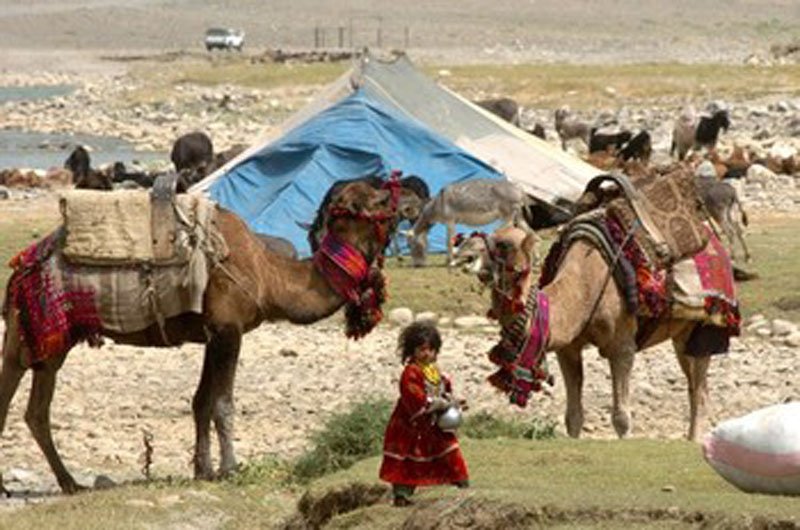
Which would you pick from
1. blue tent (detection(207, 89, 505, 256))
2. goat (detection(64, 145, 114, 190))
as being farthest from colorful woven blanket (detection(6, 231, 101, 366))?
goat (detection(64, 145, 114, 190))

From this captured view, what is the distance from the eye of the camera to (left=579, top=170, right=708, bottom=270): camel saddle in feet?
42.3

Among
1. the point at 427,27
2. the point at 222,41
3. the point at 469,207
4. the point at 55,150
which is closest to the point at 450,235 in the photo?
the point at 469,207

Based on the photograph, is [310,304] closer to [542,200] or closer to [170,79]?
[542,200]

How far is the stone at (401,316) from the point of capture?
2003 centimetres

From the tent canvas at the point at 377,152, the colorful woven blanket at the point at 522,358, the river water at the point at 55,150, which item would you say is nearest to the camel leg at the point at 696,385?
the colorful woven blanket at the point at 522,358

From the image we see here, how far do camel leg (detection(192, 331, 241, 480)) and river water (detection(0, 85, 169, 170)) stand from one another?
29.8 m

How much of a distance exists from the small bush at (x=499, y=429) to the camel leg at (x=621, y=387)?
1.19 feet

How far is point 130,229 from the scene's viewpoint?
41.4 feet

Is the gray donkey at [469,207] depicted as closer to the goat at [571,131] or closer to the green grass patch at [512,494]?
the green grass patch at [512,494]

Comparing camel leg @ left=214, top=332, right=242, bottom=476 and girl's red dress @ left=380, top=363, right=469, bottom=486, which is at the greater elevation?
girl's red dress @ left=380, top=363, right=469, bottom=486

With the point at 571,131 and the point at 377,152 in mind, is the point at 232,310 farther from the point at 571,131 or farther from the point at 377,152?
the point at 571,131

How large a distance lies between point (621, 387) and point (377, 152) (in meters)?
12.6

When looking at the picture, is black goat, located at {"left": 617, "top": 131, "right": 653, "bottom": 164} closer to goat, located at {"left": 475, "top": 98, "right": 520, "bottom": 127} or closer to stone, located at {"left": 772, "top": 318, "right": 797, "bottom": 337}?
goat, located at {"left": 475, "top": 98, "right": 520, "bottom": 127}

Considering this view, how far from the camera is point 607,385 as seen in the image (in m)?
17.1
